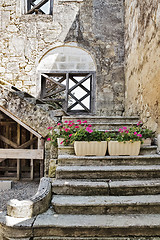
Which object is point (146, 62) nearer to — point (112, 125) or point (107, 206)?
point (112, 125)

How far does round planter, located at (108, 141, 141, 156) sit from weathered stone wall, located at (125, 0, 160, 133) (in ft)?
1.89

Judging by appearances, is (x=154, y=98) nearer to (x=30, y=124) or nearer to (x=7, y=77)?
(x=30, y=124)

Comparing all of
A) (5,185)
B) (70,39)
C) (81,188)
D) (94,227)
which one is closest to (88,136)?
(81,188)

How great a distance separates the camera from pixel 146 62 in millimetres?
3174

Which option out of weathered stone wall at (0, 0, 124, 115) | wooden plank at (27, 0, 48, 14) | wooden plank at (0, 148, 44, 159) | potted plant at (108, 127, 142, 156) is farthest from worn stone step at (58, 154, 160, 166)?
wooden plank at (27, 0, 48, 14)

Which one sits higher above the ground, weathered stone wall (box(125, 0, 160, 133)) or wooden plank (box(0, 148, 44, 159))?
weathered stone wall (box(125, 0, 160, 133))

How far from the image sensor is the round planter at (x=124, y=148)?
7.54 ft

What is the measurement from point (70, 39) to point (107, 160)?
4.35 metres

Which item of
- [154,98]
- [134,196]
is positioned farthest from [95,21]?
[134,196]

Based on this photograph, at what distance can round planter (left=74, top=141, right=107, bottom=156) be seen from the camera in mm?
2307

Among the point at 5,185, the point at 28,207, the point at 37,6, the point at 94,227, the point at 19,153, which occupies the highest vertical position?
the point at 37,6

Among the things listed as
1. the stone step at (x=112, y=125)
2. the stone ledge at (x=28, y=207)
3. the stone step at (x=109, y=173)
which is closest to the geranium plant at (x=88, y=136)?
the stone step at (x=109, y=173)

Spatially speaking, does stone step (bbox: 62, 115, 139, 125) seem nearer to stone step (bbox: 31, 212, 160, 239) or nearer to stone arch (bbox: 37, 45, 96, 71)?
stone step (bbox: 31, 212, 160, 239)

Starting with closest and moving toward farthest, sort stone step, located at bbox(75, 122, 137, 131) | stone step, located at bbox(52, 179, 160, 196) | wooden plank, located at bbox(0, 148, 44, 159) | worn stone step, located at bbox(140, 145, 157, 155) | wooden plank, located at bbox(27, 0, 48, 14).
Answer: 1. stone step, located at bbox(52, 179, 160, 196)
2. worn stone step, located at bbox(140, 145, 157, 155)
3. stone step, located at bbox(75, 122, 137, 131)
4. wooden plank, located at bbox(0, 148, 44, 159)
5. wooden plank, located at bbox(27, 0, 48, 14)
